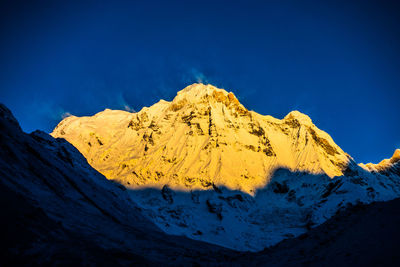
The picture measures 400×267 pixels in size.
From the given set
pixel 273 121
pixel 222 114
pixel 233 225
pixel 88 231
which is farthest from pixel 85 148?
pixel 88 231

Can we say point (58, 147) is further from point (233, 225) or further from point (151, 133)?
point (151, 133)

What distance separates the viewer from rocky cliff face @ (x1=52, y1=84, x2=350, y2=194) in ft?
336

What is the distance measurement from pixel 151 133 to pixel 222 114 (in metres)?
33.8

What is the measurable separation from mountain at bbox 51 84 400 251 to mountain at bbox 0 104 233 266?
30.9m

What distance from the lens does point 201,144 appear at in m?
116

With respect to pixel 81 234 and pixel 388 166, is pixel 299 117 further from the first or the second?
pixel 81 234

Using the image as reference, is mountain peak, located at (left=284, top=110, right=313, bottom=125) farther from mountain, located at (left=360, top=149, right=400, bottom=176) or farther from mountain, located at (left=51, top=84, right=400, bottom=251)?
mountain, located at (left=360, top=149, right=400, bottom=176)

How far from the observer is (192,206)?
83.7 m

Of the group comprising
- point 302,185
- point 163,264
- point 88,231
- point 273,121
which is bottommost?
point 163,264

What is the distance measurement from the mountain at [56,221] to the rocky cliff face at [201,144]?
2441 inches

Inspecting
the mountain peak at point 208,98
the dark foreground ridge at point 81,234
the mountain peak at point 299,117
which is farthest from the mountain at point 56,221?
the mountain peak at point 299,117

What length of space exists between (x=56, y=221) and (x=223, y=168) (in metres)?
86.8

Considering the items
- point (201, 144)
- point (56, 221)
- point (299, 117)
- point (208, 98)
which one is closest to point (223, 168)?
point (201, 144)

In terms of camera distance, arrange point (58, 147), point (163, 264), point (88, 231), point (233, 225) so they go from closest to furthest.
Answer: point (163, 264) < point (88, 231) < point (58, 147) < point (233, 225)
